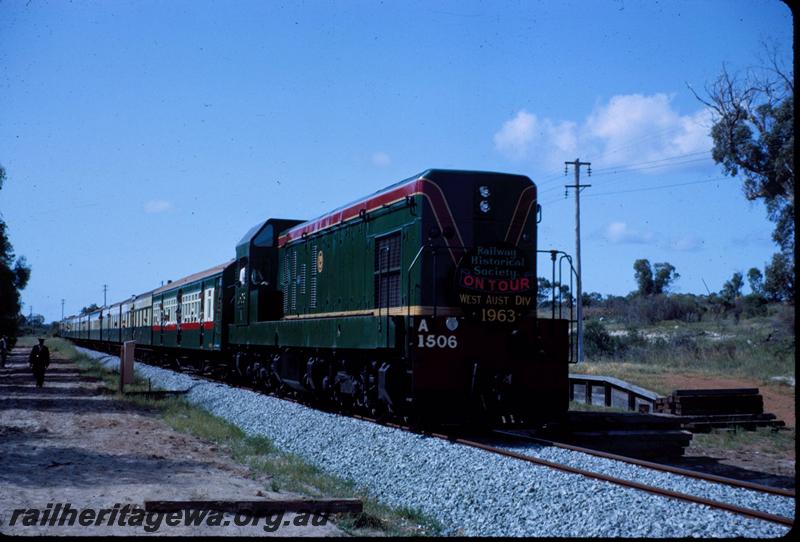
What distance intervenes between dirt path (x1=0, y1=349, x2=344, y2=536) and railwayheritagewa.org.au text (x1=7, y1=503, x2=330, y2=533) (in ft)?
0.08

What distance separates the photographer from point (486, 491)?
317 inches

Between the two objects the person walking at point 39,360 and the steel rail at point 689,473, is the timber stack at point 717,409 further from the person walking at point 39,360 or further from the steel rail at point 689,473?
the person walking at point 39,360

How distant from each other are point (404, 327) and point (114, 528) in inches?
235

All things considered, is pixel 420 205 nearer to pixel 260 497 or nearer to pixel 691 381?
pixel 260 497

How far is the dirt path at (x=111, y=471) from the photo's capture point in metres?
6.69

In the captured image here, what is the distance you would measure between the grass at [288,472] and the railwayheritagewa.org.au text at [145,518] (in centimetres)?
49

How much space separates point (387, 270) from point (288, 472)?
13.6ft

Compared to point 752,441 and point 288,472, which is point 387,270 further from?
point 752,441

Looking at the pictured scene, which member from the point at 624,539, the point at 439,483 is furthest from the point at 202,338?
the point at 624,539

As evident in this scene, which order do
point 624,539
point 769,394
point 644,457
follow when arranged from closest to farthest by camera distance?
1. point 624,539
2. point 644,457
3. point 769,394

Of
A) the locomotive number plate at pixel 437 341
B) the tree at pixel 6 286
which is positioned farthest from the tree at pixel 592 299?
the locomotive number plate at pixel 437 341

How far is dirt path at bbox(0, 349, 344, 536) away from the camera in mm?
6688

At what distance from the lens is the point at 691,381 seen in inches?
890

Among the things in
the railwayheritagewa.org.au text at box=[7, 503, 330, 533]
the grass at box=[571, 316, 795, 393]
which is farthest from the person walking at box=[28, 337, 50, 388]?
the railwayheritagewa.org.au text at box=[7, 503, 330, 533]
